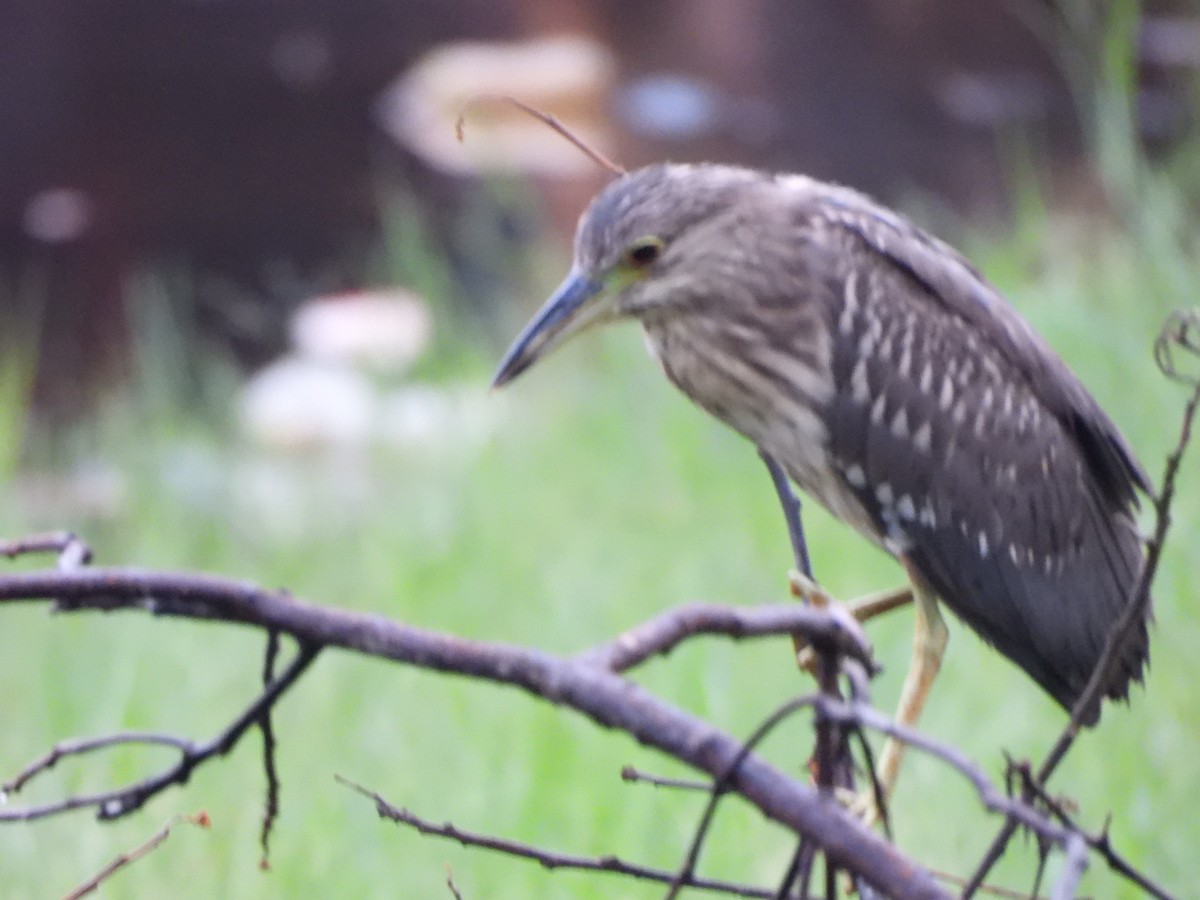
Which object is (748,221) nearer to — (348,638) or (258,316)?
(348,638)

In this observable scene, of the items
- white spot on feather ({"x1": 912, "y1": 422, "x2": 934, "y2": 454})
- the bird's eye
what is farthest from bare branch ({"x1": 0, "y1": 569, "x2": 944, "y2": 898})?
white spot on feather ({"x1": 912, "y1": 422, "x2": 934, "y2": 454})

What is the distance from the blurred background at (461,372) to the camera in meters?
2.66

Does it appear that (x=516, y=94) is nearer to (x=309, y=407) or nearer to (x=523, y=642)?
(x=309, y=407)

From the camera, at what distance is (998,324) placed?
2.32 meters

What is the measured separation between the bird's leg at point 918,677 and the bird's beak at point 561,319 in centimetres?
54

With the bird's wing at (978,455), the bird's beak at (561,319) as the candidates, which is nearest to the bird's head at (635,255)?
the bird's beak at (561,319)

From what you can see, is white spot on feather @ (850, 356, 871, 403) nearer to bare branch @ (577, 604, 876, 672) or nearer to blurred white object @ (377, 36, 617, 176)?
bare branch @ (577, 604, 876, 672)

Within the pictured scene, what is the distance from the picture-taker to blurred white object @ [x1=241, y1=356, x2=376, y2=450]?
225 inches

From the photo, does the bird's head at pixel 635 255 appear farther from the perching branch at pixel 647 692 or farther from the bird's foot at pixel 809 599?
the perching branch at pixel 647 692

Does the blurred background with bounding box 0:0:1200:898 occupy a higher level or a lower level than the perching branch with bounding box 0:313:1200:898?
lower

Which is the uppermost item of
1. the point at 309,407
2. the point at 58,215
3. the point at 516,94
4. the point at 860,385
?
the point at 860,385

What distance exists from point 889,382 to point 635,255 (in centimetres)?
44

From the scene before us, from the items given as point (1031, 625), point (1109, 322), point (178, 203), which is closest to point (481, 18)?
point (178, 203)

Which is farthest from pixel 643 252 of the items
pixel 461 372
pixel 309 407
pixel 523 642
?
pixel 309 407
